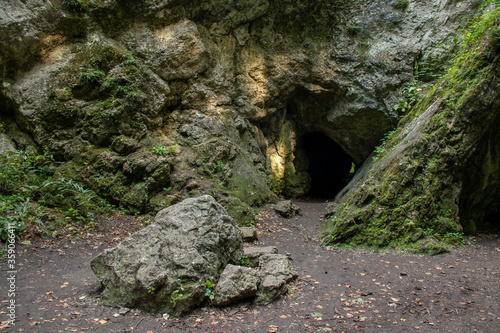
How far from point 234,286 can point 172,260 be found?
858 mm

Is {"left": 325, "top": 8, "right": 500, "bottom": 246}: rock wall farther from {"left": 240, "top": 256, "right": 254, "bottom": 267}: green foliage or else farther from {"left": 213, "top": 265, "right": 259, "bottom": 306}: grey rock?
{"left": 213, "top": 265, "right": 259, "bottom": 306}: grey rock

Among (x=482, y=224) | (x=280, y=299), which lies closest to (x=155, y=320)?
(x=280, y=299)

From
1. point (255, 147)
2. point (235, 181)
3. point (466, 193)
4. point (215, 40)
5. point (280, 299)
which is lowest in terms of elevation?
point (280, 299)

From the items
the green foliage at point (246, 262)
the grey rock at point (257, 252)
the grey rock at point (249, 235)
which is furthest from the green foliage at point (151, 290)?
the grey rock at point (249, 235)

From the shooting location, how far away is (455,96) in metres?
6.45

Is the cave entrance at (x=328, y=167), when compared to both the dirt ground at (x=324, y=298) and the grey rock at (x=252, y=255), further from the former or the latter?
the grey rock at (x=252, y=255)

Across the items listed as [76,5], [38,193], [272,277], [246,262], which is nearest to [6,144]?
[38,193]

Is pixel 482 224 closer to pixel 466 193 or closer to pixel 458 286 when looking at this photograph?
pixel 466 193

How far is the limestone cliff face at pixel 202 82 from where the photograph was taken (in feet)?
25.2

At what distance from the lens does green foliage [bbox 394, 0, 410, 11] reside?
10.7 m

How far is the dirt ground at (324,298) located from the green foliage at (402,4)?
9095 millimetres

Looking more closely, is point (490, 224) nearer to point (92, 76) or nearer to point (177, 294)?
point (177, 294)

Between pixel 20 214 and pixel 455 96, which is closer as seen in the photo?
pixel 20 214

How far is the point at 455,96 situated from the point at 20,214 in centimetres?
938
